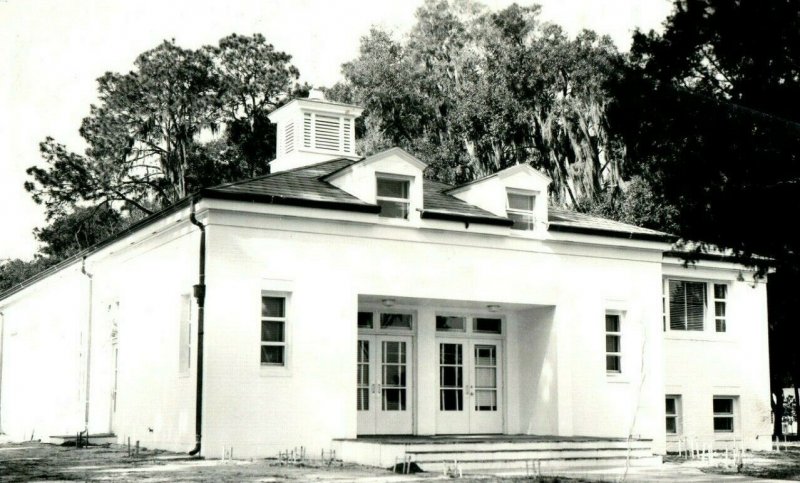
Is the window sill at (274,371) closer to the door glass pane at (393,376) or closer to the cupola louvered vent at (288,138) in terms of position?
the door glass pane at (393,376)

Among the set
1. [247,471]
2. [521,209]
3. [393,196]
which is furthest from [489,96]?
[247,471]

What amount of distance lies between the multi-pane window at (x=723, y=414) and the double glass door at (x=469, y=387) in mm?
7129

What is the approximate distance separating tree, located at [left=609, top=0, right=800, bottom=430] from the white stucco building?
309 cm

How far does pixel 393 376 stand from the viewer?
2322cm

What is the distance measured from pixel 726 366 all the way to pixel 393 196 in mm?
10983

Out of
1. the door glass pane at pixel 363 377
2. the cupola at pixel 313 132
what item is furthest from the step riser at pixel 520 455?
the cupola at pixel 313 132

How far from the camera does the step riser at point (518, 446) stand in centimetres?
1889

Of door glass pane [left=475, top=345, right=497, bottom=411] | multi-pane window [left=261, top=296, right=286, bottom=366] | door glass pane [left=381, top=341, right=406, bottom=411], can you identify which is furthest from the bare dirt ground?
door glass pane [left=475, top=345, right=497, bottom=411]

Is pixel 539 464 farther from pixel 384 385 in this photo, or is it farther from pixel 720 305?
pixel 720 305

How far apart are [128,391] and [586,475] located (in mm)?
10911

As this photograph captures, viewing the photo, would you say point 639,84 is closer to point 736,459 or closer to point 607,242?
point 607,242

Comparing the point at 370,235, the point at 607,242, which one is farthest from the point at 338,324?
the point at 607,242

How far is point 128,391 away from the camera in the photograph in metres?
24.2

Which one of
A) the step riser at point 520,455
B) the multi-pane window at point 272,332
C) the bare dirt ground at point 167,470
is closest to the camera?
the bare dirt ground at point 167,470
